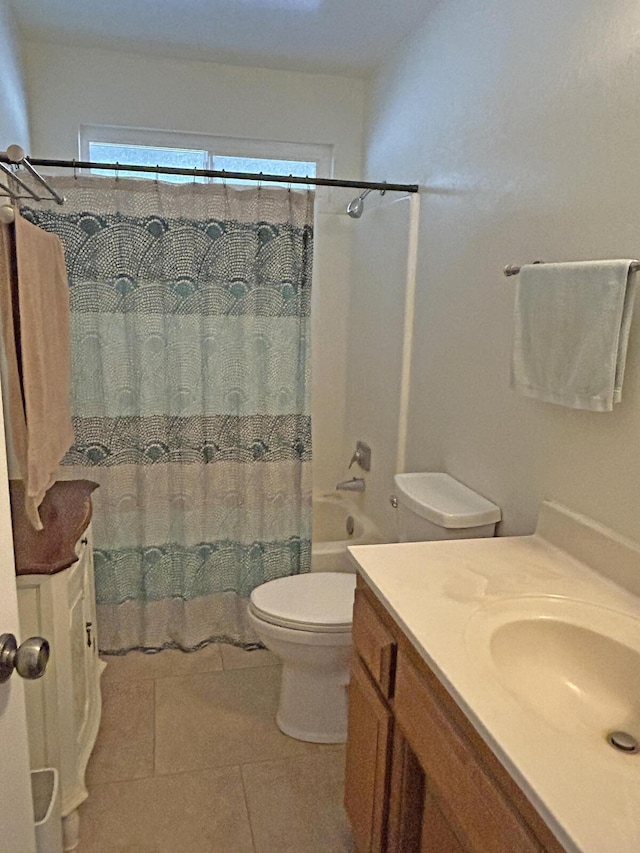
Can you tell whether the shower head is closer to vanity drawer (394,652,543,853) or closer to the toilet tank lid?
the toilet tank lid

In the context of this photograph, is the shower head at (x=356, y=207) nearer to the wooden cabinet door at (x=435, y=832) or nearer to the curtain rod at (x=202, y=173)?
the curtain rod at (x=202, y=173)

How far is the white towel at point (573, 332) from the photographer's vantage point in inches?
51.3

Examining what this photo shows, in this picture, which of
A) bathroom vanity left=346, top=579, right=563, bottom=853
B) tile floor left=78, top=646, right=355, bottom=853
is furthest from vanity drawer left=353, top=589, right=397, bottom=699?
tile floor left=78, top=646, right=355, bottom=853

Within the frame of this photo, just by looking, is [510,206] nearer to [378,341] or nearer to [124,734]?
[378,341]

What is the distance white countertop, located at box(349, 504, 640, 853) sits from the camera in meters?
0.75

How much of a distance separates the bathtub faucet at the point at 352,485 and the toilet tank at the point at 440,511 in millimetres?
925

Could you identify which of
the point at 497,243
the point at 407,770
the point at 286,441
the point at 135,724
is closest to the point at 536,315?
the point at 497,243

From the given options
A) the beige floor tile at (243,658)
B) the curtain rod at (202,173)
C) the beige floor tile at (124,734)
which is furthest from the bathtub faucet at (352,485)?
the curtain rod at (202,173)

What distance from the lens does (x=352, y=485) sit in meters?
3.02

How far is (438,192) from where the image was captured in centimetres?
224

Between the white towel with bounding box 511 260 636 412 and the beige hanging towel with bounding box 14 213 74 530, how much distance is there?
123 cm

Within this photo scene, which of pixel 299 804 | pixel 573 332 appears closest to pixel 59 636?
pixel 299 804

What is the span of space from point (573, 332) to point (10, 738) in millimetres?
1321

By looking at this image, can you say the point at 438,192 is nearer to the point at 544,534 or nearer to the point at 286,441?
the point at 286,441
